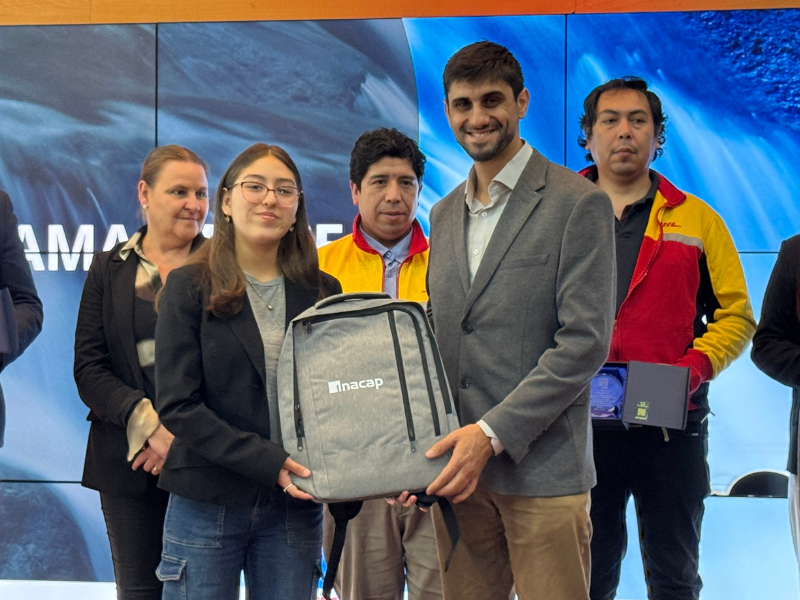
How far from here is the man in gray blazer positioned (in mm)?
1769

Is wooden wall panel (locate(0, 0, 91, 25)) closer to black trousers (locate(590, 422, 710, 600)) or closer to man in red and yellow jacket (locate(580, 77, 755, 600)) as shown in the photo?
man in red and yellow jacket (locate(580, 77, 755, 600))

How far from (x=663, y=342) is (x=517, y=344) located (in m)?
1.07

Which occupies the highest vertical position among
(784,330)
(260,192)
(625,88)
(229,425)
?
(625,88)

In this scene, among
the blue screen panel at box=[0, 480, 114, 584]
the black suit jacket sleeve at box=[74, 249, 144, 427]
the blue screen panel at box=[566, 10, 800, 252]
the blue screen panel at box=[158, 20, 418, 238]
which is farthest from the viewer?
the blue screen panel at box=[0, 480, 114, 584]

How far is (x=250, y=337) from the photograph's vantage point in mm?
1868

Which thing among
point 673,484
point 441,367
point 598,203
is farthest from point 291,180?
point 673,484

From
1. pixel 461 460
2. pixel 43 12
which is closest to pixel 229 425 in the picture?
pixel 461 460

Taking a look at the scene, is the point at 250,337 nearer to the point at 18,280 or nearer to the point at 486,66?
the point at 486,66

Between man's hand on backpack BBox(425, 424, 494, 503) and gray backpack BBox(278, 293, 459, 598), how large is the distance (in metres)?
0.02

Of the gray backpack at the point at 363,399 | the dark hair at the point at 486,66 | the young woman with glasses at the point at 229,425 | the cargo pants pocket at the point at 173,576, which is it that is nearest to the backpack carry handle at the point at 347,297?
the gray backpack at the point at 363,399

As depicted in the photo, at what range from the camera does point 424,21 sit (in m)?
3.80

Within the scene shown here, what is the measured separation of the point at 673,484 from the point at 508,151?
137 centimetres

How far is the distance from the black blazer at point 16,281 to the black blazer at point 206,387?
3.54ft

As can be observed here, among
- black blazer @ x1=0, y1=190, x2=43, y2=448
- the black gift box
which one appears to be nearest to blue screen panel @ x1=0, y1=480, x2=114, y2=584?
black blazer @ x1=0, y1=190, x2=43, y2=448
